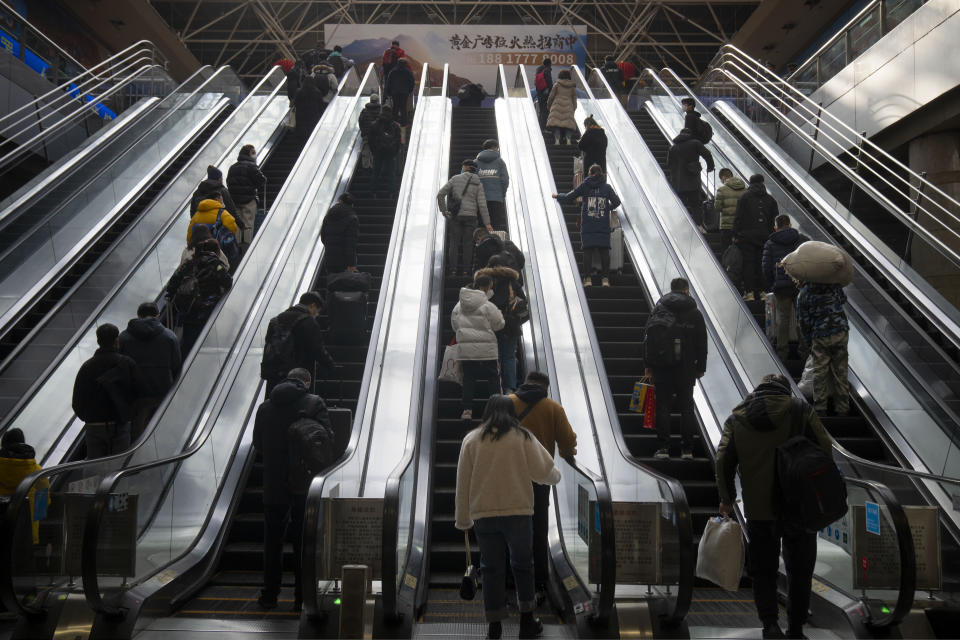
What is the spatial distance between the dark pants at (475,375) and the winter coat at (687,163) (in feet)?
17.9

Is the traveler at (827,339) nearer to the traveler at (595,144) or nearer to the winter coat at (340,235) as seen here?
the winter coat at (340,235)

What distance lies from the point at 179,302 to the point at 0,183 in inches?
190

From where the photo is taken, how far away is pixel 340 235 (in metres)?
9.52

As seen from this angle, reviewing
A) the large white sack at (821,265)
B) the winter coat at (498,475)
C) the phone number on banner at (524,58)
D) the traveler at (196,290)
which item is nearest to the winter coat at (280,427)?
the winter coat at (498,475)

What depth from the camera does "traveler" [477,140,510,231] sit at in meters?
11.1

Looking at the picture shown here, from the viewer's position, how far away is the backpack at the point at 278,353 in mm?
7051

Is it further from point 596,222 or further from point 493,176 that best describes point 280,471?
point 493,176

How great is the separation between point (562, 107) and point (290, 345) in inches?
369

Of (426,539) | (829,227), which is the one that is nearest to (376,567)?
(426,539)

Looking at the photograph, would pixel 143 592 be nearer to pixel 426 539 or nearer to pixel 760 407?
pixel 426 539

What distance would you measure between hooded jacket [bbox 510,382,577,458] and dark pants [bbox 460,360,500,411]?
1.78 meters

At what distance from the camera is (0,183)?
435 inches

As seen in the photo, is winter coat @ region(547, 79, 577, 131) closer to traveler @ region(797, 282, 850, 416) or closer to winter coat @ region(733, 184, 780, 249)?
winter coat @ region(733, 184, 780, 249)

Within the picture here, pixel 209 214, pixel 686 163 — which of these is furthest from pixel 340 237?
pixel 686 163
